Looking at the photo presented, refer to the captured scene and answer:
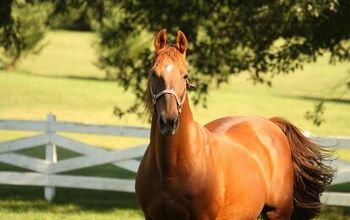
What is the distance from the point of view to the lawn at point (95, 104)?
433 inches

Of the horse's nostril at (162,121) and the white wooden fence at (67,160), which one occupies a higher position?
the horse's nostril at (162,121)

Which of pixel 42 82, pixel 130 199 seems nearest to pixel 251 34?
pixel 130 199

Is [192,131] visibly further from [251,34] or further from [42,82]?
[42,82]

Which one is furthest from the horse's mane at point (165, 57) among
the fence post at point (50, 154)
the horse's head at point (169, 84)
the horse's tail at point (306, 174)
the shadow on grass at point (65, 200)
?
the fence post at point (50, 154)

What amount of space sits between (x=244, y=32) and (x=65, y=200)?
187 inches

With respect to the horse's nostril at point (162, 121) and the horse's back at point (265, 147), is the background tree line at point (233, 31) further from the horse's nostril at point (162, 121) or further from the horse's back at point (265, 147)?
the horse's nostril at point (162, 121)

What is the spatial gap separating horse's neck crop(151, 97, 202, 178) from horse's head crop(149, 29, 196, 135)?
230mm

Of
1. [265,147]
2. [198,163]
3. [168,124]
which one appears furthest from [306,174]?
[168,124]

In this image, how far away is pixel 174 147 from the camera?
5.18 m

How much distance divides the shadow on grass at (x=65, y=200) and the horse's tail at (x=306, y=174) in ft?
14.0

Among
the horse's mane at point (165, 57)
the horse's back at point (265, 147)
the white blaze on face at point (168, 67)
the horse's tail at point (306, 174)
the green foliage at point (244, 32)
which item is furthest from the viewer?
the green foliage at point (244, 32)

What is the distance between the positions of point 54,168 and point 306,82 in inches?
1548

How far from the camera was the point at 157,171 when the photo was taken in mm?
5270

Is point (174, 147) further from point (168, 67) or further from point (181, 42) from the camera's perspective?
point (181, 42)
